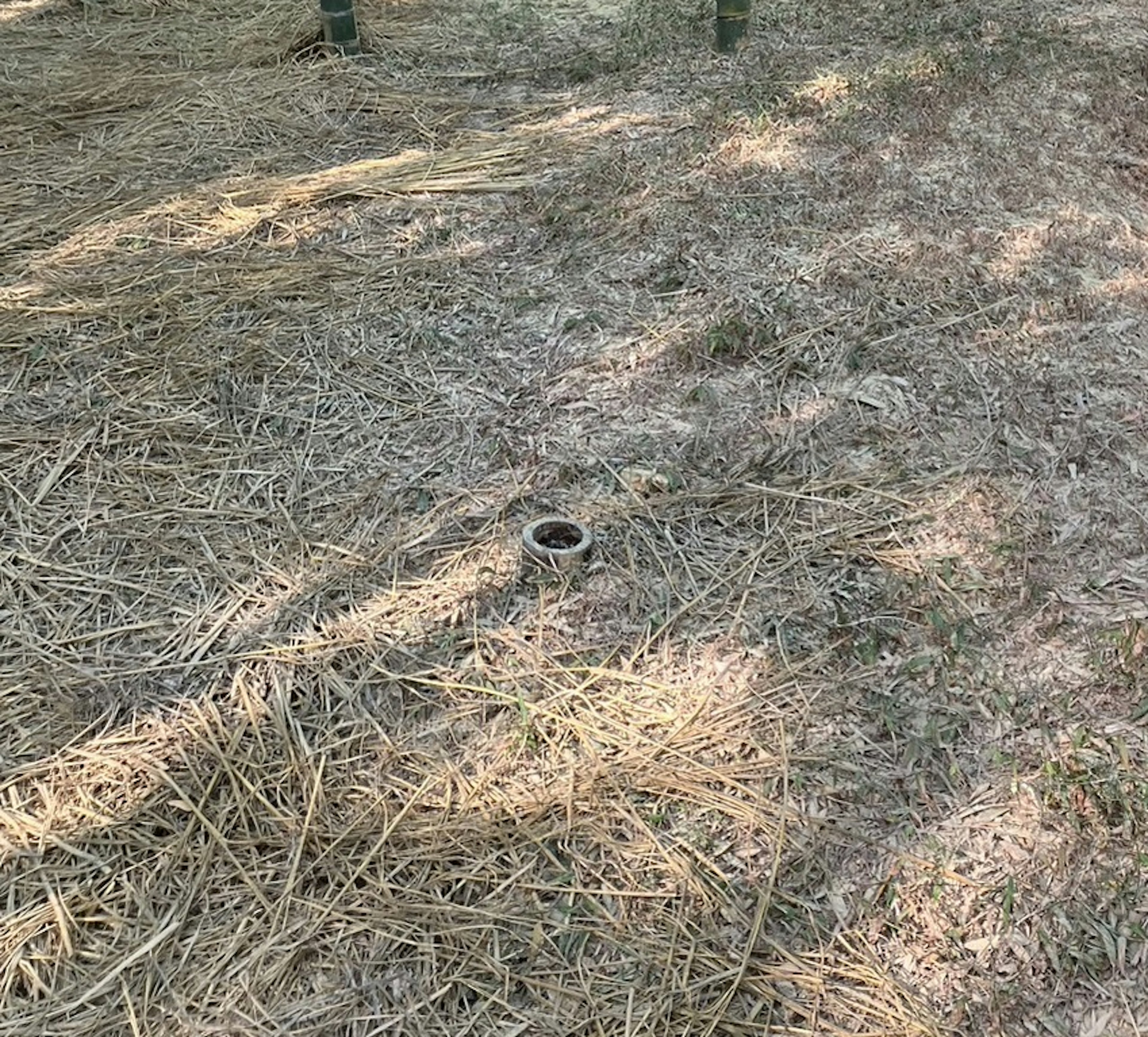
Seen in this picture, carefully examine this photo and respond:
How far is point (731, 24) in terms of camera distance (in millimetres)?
4156

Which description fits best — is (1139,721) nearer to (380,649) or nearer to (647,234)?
(380,649)

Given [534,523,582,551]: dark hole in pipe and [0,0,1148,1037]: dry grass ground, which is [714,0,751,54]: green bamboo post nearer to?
[0,0,1148,1037]: dry grass ground

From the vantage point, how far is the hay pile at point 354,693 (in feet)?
4.90

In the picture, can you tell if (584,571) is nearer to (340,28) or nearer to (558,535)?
(558,535)

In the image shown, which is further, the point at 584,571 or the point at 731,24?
the point at 731,24

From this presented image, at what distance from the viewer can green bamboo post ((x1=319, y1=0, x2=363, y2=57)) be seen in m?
4.17

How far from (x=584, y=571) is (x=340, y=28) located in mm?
2957

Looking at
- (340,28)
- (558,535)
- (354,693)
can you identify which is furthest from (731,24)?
(354,693)

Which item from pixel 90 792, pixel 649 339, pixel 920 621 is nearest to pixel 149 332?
pixel 649 339

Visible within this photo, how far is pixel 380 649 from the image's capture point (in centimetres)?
193

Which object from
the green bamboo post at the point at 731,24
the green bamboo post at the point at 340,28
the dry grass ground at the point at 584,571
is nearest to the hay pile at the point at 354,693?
the dry grass ground at the point at 584,571

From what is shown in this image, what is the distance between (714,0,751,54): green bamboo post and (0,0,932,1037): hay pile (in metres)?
1.65

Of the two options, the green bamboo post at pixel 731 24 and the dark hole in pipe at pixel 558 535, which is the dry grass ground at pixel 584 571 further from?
the green bamboo post at pixel 731 24

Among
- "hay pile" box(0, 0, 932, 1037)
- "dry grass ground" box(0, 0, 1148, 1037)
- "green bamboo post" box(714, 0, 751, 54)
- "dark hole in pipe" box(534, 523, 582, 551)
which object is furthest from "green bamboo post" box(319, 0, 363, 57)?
"dark hole in pipe" box(534, 523, 582, 551)
